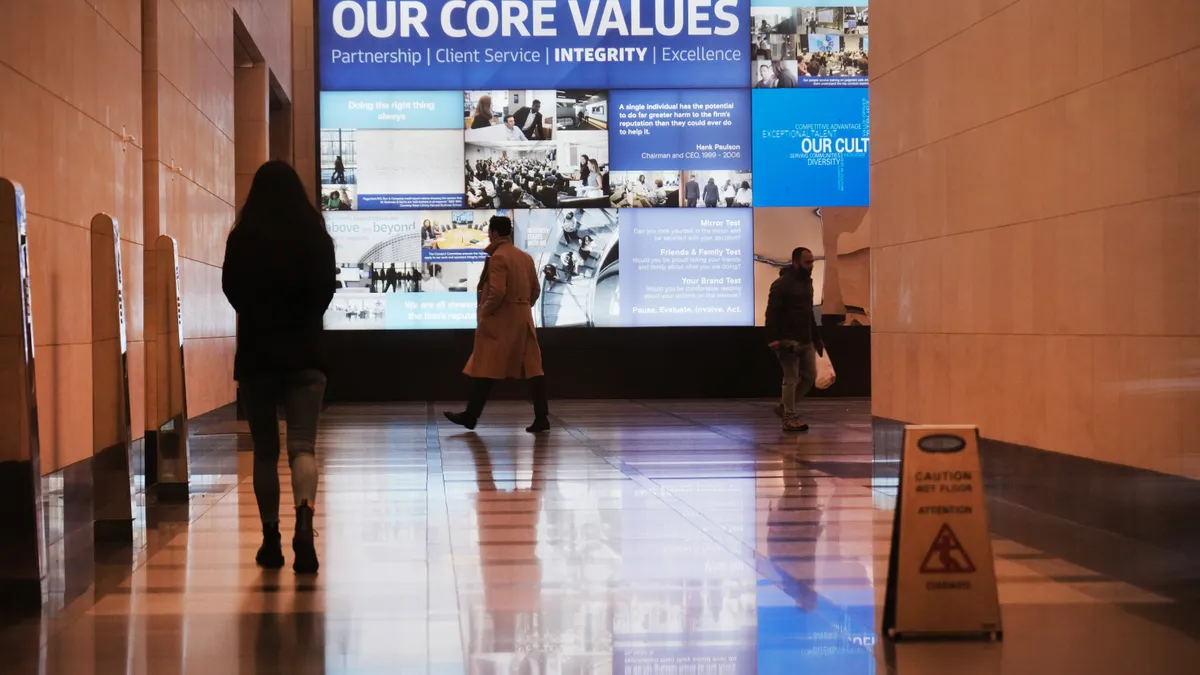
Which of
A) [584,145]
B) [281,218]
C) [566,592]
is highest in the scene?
[584,145]

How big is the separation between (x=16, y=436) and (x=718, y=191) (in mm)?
14517

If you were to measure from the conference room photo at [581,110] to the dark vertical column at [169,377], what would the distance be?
10662 mm

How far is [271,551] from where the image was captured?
615 centimetres

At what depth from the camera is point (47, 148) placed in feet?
24.6

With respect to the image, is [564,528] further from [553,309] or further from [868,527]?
[553,309]

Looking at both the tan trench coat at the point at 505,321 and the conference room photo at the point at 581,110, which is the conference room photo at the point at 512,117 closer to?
the conference room photo at the point at 581,110

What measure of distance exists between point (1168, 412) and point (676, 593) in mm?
2350

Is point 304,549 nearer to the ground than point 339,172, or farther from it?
nearer to the ground

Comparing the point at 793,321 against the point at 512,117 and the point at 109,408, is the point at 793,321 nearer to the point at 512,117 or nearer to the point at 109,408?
the point at 512,117

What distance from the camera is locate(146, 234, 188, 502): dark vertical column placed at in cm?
865

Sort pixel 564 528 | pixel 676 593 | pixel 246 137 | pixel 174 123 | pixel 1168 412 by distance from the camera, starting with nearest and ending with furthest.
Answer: pixel 676 593 → pixel 1168 412 → pixel 564 528 → pixel 174 123 → pixel 246 137

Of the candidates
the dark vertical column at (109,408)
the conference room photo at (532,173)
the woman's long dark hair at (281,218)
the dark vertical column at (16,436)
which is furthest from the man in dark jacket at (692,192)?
the dark vertical column at (16,436)

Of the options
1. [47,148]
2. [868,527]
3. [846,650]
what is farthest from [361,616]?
[47,148]

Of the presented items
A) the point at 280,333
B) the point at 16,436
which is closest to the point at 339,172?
the point at 280,333
